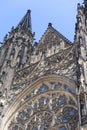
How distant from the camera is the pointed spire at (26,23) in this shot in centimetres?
2373

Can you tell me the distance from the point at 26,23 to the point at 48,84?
9.88 m

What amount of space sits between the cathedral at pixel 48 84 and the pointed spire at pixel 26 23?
340cm

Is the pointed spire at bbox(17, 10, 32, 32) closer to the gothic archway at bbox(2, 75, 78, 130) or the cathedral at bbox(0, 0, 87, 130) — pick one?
the cathedral at bbox(0, 0, 87, 130)

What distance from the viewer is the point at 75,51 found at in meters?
16.4

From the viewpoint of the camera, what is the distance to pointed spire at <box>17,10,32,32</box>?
77.8ft

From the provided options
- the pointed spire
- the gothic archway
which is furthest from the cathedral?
the pointed spire

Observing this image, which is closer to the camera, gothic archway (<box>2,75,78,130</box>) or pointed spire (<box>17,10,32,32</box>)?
gothic archway (<box>2,75,78,130</box>)

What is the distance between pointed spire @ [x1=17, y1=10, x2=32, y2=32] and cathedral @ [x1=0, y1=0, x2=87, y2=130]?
11.2ft

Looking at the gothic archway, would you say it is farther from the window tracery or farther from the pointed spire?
the pointed spire

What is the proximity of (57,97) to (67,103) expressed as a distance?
789mm

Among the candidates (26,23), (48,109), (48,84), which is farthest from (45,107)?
(26,23)

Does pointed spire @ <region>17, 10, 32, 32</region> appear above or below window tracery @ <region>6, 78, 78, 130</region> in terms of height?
above

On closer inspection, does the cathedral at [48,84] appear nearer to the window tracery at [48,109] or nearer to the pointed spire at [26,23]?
the window tracery at [48,109]

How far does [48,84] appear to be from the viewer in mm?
15867
